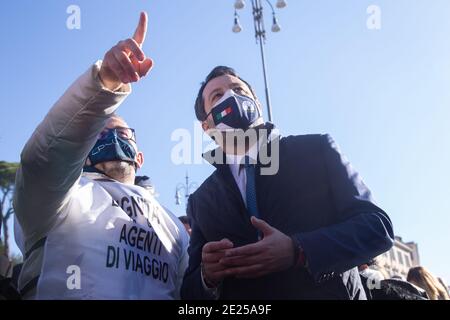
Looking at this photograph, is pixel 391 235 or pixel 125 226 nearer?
pixel 391 235

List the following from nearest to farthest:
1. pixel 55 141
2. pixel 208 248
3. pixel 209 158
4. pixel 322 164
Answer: pixel 55 141, pixel 208 248, pixel 322 164, pixel 209 158

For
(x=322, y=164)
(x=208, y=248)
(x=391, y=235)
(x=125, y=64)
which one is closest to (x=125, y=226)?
(x=208, y=248)

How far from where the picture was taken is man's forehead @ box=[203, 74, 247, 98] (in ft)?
9.38

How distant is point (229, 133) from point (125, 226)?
0.84 metres

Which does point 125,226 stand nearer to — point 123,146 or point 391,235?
point 123,146

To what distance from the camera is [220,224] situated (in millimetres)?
2205

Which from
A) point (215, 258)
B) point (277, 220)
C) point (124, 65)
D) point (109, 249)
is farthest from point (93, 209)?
point (277, 220)

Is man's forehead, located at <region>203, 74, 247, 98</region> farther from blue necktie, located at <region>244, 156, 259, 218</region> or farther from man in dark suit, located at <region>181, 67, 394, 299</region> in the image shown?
blue necktie, located at <region>244, 156, 259, 218</region>

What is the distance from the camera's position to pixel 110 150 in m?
2.62

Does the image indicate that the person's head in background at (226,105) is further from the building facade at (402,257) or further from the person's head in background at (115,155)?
the building facade at (402,257)

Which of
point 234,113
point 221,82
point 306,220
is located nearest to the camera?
point 306,220

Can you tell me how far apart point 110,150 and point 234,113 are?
2.61 feet

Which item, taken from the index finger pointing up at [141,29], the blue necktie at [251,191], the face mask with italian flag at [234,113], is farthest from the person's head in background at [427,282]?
the index finger pointing up at [141,29]

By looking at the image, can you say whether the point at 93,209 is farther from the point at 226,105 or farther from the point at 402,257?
the point at 402,257
